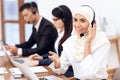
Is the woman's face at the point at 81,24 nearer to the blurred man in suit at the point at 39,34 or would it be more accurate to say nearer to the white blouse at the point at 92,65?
A: the white blouse at the point at 92,65

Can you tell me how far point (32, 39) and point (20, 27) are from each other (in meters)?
2.06

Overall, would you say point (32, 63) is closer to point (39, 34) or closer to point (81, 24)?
point (81, 24)

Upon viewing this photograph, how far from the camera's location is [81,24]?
212 cm

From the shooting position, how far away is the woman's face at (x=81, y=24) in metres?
2.12

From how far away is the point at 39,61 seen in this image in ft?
8.33

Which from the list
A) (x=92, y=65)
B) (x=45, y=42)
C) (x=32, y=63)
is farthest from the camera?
(x=45, y=42)

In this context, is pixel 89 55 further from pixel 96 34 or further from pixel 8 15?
pixel 8 15

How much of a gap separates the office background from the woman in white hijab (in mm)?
1697

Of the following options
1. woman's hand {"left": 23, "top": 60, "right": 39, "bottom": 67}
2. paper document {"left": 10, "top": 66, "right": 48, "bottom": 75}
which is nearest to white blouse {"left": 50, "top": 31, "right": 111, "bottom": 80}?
paper document {"left": 10, "top": 66, "right": 48, "bottom": 75}

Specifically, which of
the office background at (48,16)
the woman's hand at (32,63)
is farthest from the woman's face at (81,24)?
the office background at (48,16)

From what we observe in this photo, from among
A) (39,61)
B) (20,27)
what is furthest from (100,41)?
→ (20,27)

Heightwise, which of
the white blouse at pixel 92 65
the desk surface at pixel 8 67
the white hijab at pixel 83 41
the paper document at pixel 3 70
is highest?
the white hijab at pixel 83 41

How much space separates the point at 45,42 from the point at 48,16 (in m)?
2.16

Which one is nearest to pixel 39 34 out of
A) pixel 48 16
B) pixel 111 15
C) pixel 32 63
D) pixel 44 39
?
pixel 44 39
